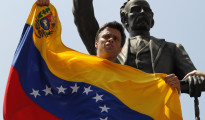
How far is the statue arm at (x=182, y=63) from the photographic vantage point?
26.1ft

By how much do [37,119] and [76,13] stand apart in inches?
97.2

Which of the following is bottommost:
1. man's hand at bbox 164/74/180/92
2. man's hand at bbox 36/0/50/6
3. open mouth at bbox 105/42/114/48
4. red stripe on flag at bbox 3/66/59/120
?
red stripe on flag at bbox 3/66/59/120

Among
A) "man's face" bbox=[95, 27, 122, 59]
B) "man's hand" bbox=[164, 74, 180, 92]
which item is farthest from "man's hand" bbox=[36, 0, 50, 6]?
"man's hand" bbox=[164, 74, 180, 92]

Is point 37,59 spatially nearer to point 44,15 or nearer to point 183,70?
point 44,15

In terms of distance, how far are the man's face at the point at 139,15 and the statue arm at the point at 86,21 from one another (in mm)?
592

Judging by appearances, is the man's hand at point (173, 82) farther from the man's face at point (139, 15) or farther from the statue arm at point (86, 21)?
the statue arm at point (86, 21)

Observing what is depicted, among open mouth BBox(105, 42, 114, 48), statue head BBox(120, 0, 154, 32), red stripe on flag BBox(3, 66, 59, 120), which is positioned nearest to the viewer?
red stripe on flag BBox(3, 66, 59, 120)

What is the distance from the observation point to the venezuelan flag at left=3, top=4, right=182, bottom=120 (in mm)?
6434

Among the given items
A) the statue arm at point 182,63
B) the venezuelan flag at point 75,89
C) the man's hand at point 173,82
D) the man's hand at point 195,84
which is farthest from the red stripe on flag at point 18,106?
the statue arm at point 182,63

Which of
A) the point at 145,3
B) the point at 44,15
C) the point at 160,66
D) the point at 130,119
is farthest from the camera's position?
the point at 145,3

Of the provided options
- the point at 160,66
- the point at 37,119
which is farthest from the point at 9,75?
the point at 160,66

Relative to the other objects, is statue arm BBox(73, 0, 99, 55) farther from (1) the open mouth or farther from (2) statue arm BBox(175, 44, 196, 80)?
(1) the open mouth

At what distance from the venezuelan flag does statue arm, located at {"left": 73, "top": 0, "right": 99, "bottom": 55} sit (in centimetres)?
142

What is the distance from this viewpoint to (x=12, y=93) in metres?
6.56
